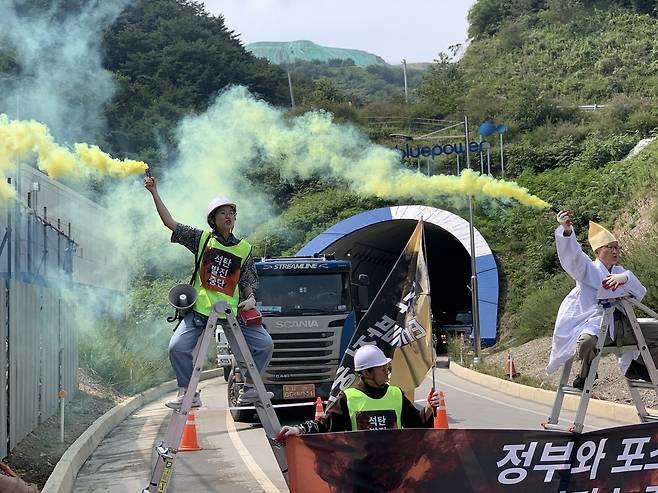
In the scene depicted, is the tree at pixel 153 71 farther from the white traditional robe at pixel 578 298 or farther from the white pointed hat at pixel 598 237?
the white traditional robe at pixel 578 298

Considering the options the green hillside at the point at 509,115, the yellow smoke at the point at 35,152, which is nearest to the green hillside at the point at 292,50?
the green hillside at the point at 509,115

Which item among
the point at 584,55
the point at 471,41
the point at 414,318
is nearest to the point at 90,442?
the point at 414,318

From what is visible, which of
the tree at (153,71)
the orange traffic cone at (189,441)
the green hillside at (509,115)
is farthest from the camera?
the tree at (153,71)

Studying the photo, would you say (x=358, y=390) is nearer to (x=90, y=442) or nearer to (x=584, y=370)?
(x=584, y=370)

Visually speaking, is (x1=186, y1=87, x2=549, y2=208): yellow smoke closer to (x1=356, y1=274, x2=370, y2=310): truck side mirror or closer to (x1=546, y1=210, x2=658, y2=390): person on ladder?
(x1=356, y1=274, x2=370, y2=310): truck side mirror

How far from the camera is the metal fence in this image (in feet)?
40.5

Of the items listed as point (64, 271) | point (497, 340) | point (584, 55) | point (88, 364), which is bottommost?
point (497, 340)

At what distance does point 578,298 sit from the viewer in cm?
905

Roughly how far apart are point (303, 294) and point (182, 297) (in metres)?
11.4

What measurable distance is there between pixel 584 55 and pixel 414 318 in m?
68.7

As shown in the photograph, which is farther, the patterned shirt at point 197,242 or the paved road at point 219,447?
the paved road at point 219,447

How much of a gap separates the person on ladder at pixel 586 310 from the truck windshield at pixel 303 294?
9.54 meters

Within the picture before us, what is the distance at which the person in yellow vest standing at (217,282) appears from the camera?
23.9 feet

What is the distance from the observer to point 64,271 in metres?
20.2
